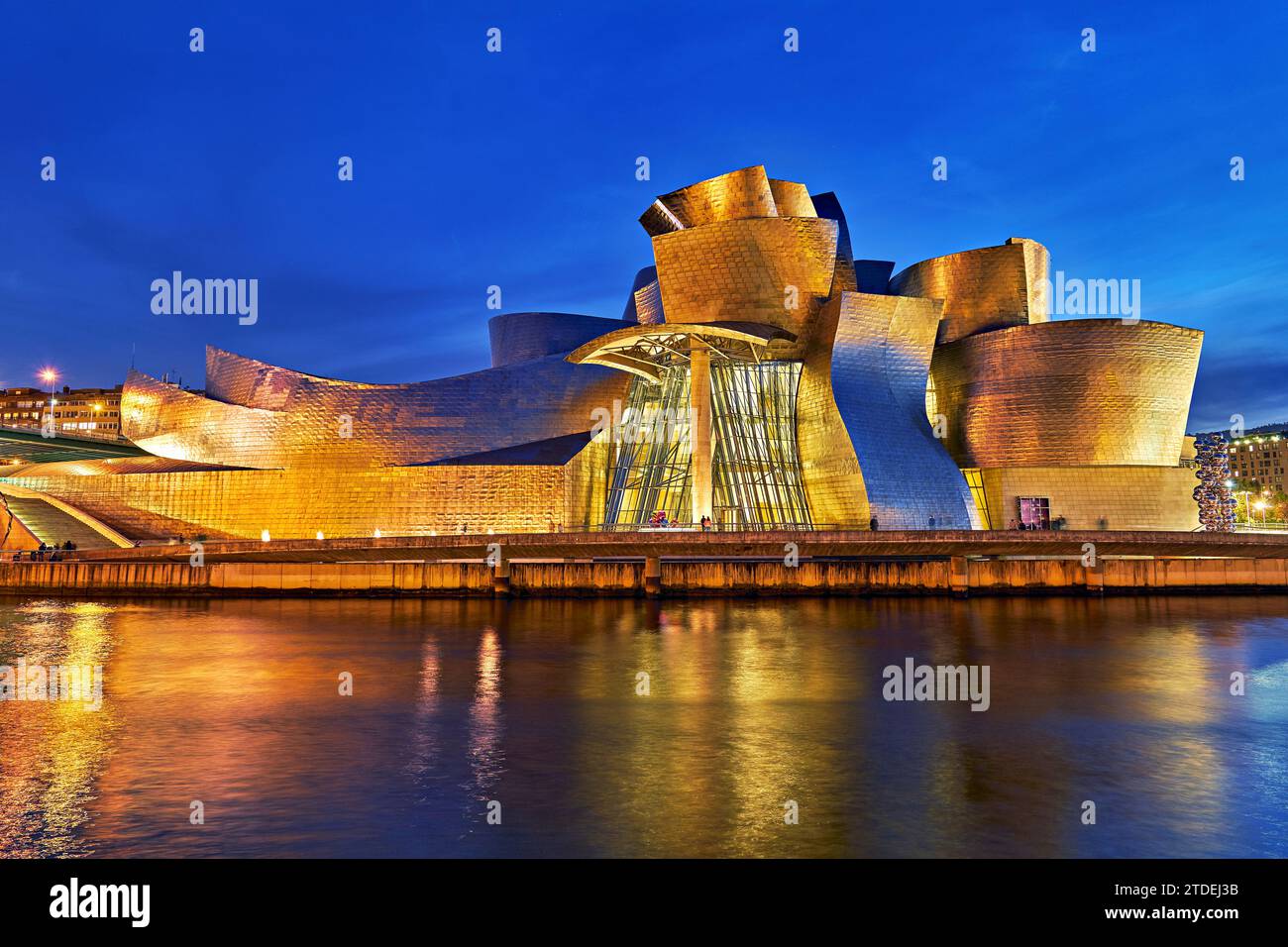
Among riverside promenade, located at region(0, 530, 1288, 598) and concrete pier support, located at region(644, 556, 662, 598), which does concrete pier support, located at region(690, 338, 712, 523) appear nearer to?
riverside promenade, located at region(0, 530, 1288, 598)

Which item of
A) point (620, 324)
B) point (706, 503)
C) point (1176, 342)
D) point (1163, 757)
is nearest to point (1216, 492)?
point (1176, 342)

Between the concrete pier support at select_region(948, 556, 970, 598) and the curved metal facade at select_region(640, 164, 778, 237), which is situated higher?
the curved metal facade at select_region(640, 164, 778, 237)

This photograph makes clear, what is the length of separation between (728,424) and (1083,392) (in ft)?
54.9

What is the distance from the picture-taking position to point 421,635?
23391 millimetres

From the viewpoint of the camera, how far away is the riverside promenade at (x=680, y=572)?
31984mm

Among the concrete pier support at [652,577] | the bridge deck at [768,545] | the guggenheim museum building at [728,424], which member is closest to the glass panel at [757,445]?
the guggenheim museum building at [728,424]

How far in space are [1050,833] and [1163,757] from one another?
4.11 meters

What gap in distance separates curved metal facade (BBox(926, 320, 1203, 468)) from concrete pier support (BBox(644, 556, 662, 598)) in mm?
20458

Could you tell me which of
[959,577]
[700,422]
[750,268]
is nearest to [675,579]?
[700,422]

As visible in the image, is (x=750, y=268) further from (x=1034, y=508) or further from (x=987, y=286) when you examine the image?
(x=1034, y=508)

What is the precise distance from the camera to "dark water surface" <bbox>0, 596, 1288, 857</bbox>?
28.6ft

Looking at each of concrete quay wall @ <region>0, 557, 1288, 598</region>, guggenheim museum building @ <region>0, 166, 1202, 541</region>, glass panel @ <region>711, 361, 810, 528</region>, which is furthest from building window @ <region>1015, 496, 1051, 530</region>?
glass panel @ <region>711, 361, 810, 528</region>

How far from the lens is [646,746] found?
1226cm
